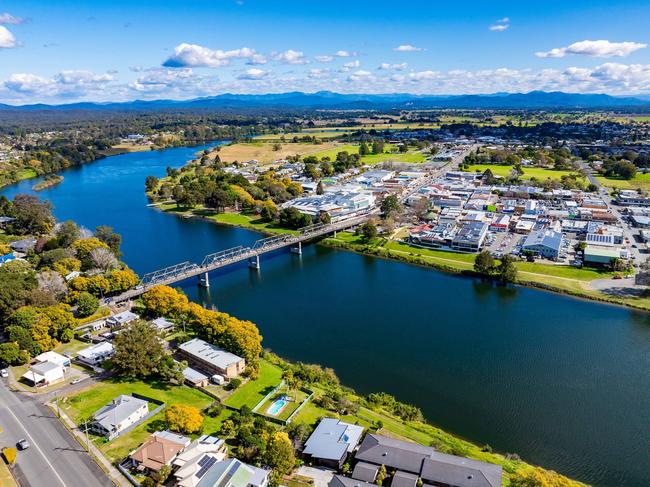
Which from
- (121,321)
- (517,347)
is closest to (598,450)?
(517,347)

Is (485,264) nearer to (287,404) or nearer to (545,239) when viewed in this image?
(545,239)

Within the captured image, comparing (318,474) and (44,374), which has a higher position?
(44,374)

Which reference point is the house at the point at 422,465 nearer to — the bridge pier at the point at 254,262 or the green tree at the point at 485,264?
the green tree at the point at 485,264

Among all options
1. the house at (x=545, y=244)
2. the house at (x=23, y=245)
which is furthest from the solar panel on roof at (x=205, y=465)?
the house at (x=545, y=244)

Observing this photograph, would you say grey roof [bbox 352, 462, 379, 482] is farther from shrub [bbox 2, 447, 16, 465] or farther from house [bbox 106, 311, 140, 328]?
house [bbox 106, 311, 140, 328]

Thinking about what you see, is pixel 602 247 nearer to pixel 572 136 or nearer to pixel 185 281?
pixel 185 281

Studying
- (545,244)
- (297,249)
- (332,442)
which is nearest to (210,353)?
(332,442)
